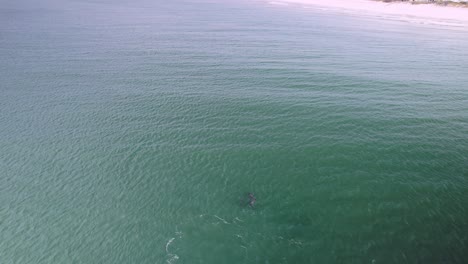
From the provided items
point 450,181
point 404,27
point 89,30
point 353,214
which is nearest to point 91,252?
Answer: point 353,214

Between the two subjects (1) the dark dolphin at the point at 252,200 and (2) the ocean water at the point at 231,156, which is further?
(1) the dark dolphin at the point at 252,200

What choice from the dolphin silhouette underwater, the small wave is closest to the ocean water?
the small wave

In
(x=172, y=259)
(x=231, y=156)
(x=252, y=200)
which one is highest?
(x=231, y=156)

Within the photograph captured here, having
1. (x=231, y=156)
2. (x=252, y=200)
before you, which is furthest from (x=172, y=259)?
(x=231, y=156)

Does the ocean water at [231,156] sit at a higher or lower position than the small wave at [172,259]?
higher

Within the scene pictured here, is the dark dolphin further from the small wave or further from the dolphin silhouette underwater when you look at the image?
the small wave

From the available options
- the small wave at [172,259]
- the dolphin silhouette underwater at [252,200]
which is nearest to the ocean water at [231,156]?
the small wave at [172,259]

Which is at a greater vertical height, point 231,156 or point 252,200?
point 231,156

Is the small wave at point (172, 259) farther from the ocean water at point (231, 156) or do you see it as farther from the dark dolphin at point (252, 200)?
the dark dolphin at point (252, 200)

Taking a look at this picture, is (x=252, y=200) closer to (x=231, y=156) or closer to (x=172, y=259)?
(x=231, y=156)
